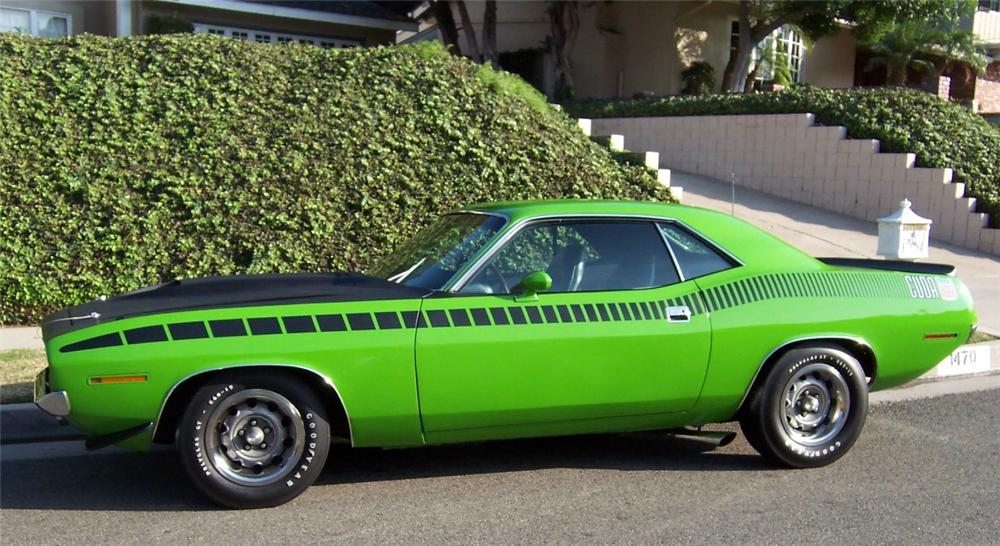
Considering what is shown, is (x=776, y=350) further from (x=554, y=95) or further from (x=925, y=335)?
(x=554, y=95)

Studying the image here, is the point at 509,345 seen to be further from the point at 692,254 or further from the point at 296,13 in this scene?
the point at 296,13

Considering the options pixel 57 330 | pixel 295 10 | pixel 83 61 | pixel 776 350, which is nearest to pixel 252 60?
pixel 83 61

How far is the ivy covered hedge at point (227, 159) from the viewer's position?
9180 mm

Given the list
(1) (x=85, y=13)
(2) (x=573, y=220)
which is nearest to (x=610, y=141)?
(2) (x=573, y=220)

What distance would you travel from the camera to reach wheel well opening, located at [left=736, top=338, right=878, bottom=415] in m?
5.53

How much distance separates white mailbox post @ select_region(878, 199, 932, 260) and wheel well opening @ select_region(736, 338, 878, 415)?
3.90 m

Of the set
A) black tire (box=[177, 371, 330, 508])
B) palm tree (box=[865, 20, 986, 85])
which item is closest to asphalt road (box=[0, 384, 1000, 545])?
black tire (box=[177, 371, 330, 508])

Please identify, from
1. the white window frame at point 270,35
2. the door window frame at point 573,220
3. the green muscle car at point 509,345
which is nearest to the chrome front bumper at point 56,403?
the green muscle car at point 509,345

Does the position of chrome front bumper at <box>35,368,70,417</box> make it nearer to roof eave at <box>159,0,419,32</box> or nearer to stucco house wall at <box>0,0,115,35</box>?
stucco house wall at <box>0,0,115,35</box>

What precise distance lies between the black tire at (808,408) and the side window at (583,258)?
0.85 meters

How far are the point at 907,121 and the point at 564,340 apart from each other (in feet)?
39.7

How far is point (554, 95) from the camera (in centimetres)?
2044

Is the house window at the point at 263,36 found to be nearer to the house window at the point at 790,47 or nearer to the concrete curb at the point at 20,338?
the concrete curb at the point at 20,338

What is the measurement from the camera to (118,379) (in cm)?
464
